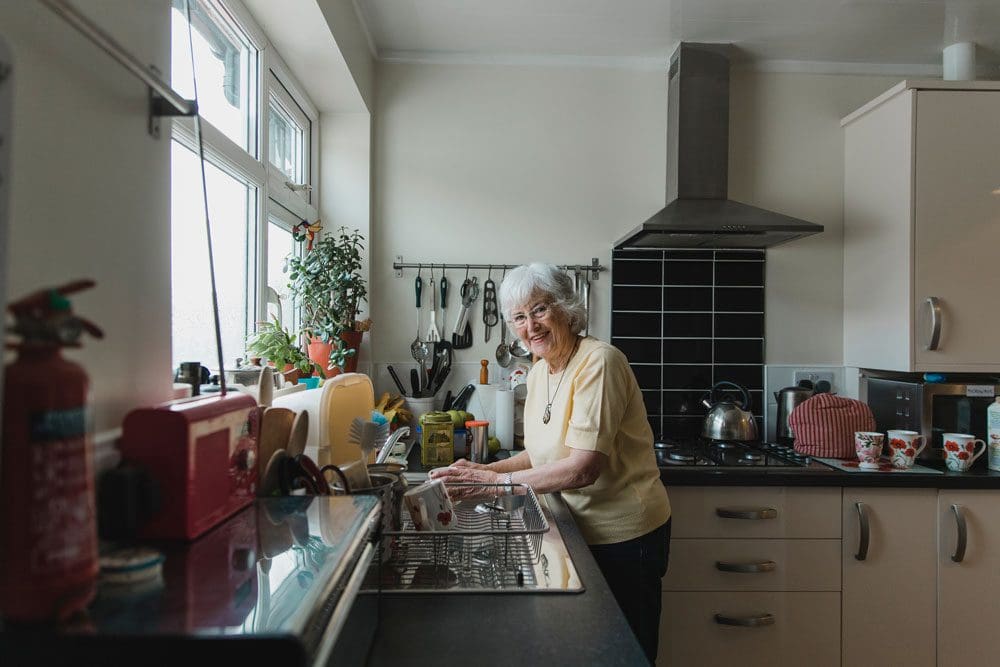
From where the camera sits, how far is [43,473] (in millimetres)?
521

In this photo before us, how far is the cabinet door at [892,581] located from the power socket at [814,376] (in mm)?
769

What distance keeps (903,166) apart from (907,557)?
1.44 metres

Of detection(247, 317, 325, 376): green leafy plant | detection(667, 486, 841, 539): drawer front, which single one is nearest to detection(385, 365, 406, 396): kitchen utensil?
detection(247, 317, 325, 376): green leafy plant

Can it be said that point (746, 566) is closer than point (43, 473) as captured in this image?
No

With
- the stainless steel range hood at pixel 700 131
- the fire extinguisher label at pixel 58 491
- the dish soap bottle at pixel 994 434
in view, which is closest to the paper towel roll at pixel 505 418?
the stainless steel range hood at pixel 700 131

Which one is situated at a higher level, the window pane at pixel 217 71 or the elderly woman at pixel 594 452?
the window pane at pixel 217 71

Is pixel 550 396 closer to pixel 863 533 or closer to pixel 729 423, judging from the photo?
pixel 729 423

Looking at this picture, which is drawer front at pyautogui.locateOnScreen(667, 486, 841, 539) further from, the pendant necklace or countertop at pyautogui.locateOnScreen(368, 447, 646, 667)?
countertop at pyautogui.locateOnScreen(368, 447, 646, 667)

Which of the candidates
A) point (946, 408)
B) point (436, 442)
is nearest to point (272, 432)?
point (436, 442)

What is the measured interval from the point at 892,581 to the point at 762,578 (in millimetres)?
430

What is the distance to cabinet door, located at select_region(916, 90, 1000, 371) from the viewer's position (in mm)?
2383

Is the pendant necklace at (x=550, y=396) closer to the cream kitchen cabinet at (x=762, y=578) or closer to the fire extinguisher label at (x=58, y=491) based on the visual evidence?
the cream kitchen cabinet at (x=762, y=578)

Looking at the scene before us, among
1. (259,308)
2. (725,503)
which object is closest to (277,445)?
(259,308)

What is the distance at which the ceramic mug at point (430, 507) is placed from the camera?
1.24 m
